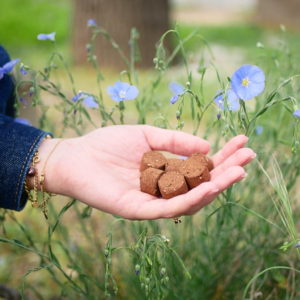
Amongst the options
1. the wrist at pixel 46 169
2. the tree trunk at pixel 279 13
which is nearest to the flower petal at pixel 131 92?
the wrist at pixel 46 169

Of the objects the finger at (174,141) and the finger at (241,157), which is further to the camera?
the finger at (174,141)

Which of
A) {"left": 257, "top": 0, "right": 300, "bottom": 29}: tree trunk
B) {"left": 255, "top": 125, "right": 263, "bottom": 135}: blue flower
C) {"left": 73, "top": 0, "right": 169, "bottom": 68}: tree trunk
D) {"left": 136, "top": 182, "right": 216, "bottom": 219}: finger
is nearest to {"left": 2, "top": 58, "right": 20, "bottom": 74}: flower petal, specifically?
{"left": 136, "top": 182, "right": 216, "bottom": 219}: finger

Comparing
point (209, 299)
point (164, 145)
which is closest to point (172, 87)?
Result: point (164, 145)

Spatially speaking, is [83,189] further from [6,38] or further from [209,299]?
[6,38]

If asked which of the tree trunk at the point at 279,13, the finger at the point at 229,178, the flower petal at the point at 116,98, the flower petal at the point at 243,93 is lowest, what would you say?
the tree trunk at the point at 279,13

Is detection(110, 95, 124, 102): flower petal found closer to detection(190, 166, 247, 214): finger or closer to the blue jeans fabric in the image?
the blue jeans fabric

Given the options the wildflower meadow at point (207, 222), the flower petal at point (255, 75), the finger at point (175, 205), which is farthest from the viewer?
the wildflower meadow at point (207, 222)

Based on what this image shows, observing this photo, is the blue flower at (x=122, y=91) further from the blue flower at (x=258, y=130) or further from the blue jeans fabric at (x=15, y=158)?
the blue flower at (x=258, y=130)
